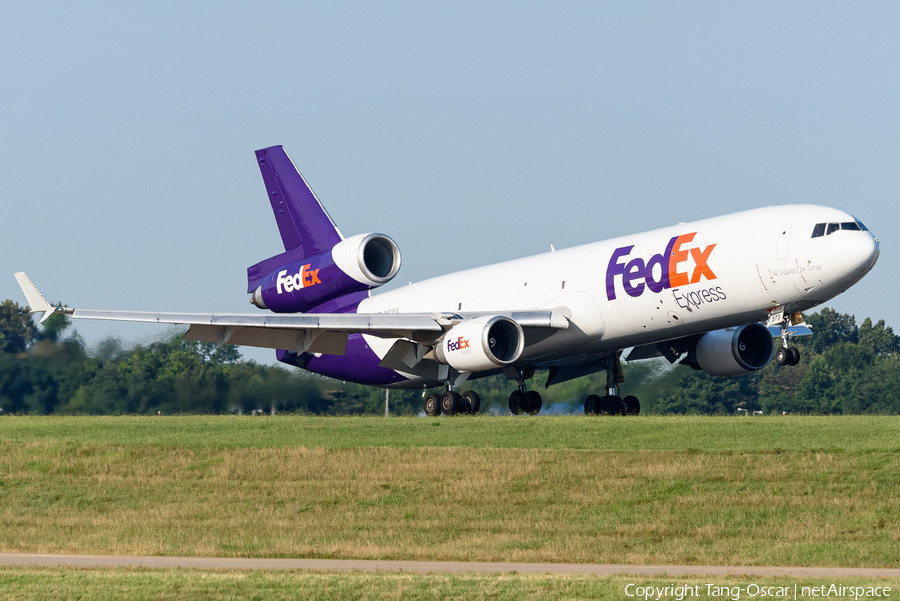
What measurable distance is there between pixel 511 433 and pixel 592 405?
949 cm

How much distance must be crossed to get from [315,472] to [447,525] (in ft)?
14.3

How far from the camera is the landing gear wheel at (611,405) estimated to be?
33.5m

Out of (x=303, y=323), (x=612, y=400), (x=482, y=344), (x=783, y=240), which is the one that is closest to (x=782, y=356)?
(x=783, y=240)

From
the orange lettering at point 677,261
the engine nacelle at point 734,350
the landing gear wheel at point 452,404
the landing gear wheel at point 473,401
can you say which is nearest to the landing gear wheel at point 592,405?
the engine nacelle at point 734,350

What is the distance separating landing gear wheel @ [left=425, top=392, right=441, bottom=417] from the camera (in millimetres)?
31906

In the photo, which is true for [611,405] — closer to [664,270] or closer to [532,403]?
[532,403]

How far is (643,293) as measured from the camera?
28375 millimetres

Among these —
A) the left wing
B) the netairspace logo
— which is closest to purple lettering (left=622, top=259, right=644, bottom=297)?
the left wing

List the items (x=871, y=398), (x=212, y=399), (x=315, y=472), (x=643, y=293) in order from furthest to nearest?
(x=871, y=398)
(x=212, y=399)
(x=643, y=293)
(x=315, y=472)

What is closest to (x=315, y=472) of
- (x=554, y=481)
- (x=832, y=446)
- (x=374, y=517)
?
(x=374, y=517)

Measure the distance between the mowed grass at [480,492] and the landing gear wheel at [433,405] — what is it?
541 centimetres

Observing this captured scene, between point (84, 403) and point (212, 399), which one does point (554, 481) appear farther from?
point (84, 403)

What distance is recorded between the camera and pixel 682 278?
27672 mm

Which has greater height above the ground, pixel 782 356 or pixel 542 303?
pixel 542 303
